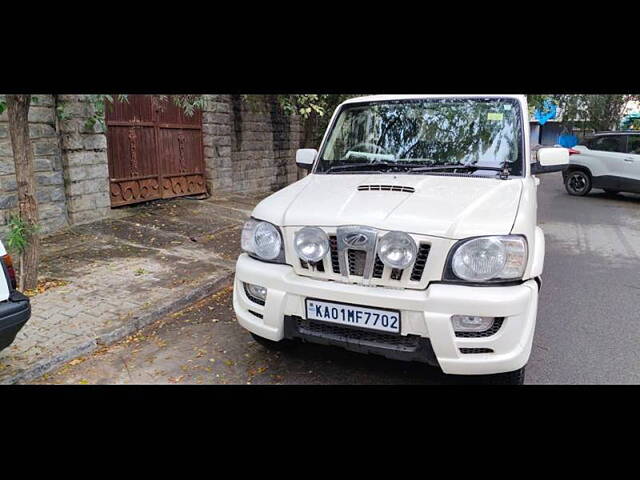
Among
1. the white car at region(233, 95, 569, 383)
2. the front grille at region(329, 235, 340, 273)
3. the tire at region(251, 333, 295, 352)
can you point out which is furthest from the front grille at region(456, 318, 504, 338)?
the tire at region(251, 333, 295, 352)

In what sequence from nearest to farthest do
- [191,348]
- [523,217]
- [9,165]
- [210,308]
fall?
1. [523,217]
2. [191,348]
3. [210,308]
4. [9,165]

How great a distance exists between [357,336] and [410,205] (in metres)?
0.86

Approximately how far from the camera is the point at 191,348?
12.8 feet

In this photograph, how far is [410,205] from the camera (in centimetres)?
293

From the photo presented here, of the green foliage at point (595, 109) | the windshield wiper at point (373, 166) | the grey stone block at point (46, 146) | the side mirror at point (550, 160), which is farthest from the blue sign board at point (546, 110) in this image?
the grey stone block at point (46, 146)

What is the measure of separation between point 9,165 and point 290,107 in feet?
18.8

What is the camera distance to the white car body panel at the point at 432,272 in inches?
104

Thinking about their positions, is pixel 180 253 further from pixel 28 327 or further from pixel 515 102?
pixel 515 102

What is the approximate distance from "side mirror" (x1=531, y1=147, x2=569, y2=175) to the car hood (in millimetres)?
924

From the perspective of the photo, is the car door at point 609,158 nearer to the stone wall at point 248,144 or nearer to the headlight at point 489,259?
the stone wall at point 248,144

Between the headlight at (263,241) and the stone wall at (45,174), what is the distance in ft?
14.1

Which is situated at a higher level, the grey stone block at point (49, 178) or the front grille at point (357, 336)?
the grey stone block at point (49, 178)

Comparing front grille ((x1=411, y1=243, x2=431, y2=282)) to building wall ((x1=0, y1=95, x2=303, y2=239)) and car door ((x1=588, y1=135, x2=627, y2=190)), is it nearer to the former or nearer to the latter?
building wall ((x1=0, y1=95, x2=303, y2=239))

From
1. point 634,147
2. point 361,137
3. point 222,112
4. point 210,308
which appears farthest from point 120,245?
point 634,147
